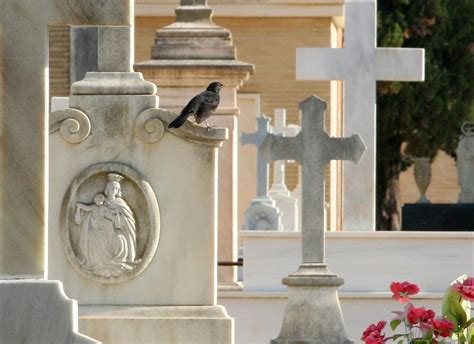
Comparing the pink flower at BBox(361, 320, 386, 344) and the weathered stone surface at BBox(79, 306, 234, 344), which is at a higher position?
the pink flower at BBox(361, 320, 386, 344)

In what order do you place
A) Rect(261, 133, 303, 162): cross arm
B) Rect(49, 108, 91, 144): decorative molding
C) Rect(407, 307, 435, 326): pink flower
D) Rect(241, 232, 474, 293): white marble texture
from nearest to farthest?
1. Rect(407, 307, 435, 326): pink flower
2. Rect(49, 108, 91, 144): decorative molding
3. Rect(261, 133, 303, 162): cross arm
4. Rect(241, 232, 474, 293): white marble texture

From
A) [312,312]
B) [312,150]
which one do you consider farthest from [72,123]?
[312,150]

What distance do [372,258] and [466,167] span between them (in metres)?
7.22

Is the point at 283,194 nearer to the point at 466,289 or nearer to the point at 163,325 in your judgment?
the point at 163,325

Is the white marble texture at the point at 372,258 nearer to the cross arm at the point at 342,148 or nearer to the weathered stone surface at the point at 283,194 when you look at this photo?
the cross arm at the point at 342,148

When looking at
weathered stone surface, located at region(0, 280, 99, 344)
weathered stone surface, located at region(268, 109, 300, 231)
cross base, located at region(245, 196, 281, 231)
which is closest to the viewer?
weathered stone surface, located at region(0, 280, 99, 344)

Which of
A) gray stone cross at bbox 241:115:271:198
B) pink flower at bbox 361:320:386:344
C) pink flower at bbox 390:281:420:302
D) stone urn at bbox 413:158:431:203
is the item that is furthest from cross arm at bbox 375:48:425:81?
pink flower at bbox 361:320:386:344

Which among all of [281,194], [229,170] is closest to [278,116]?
[281,194]

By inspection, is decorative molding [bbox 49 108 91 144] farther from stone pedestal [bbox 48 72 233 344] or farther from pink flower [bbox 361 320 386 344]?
pink flower [bbox 361 320 386 344]

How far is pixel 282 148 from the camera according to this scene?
669 inches

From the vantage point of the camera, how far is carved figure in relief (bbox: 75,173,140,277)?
47.5ft

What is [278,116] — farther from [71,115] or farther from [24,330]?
[24,330]

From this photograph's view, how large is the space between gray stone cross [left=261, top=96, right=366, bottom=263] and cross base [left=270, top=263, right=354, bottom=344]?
0.52 m

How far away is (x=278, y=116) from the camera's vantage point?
1217 inches
